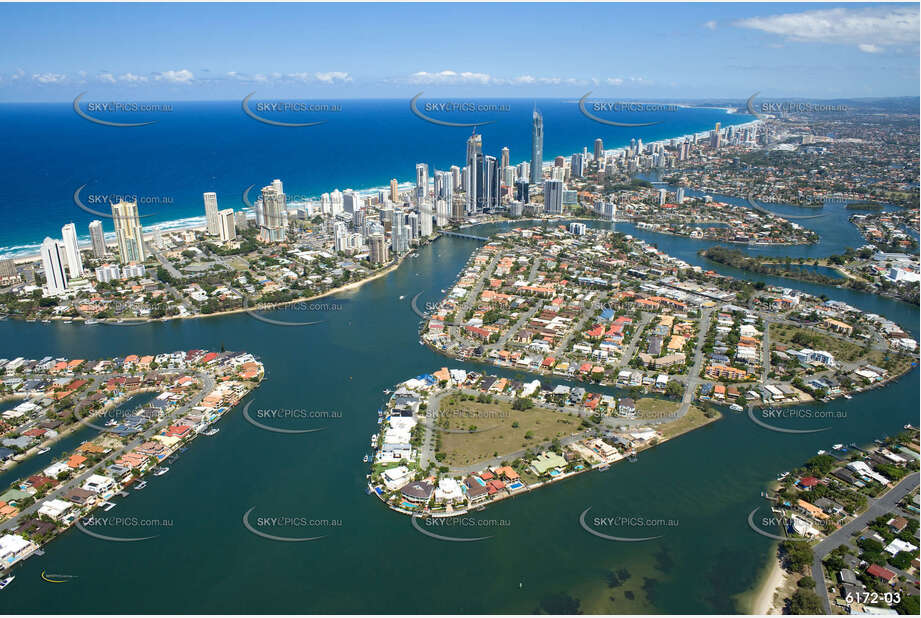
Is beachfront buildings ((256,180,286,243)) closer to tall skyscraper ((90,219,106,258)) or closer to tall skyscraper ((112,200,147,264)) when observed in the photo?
tall skyscraper ((112,200,147,264))

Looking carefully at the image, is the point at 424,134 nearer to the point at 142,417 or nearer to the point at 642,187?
the point at 642,187

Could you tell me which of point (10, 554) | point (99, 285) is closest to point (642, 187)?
point (99, 285)

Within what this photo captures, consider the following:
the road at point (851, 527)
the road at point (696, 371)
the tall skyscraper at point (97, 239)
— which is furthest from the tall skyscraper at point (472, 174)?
the road at point (851, 527)

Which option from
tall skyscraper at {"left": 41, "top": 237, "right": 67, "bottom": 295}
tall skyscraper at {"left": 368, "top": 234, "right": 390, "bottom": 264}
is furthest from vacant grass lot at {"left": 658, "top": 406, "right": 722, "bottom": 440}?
tall skyscraper at {"left": 41, "top": 237, "right": 67, "bottom": 295}

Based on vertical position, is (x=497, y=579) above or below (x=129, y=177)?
below

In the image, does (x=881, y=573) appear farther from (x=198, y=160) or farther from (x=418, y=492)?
(x=198, y=160)
